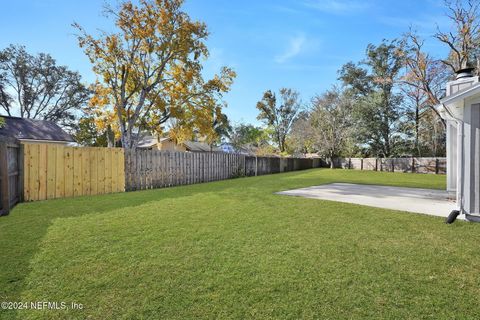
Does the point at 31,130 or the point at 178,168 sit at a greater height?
the point at 31,130

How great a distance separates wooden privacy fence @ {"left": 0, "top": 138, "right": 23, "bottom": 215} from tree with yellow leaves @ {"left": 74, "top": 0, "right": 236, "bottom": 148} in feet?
25.7

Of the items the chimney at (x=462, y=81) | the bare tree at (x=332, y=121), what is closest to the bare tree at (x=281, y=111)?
the bare tree at (x=332, y=121)

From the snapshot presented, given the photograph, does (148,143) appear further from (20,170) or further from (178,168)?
(20,170)

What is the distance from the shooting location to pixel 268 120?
3606 centimetres

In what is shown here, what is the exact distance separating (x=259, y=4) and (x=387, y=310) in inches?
389

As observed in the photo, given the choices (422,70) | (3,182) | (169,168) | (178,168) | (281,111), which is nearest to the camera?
(3,182)

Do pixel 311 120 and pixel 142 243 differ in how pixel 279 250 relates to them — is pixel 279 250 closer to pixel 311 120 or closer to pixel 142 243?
pixel 142 243

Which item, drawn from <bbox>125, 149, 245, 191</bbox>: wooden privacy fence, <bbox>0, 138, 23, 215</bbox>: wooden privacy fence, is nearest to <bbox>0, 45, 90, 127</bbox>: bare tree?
<bbox>125, 149, 245, 191</bbox>: wooden privacy fence

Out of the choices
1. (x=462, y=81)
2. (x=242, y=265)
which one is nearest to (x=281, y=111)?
(x=462, y=81)

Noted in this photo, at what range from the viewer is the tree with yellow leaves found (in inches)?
515

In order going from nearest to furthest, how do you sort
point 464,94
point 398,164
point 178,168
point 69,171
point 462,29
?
1. point 464,94
2. point 69,171
3. point 178,168
4. point 462,29
5. point 398,164

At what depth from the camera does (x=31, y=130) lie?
17031 millimetres

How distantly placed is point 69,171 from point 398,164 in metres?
24.3

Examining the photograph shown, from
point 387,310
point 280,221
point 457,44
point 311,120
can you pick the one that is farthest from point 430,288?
point 311,120
